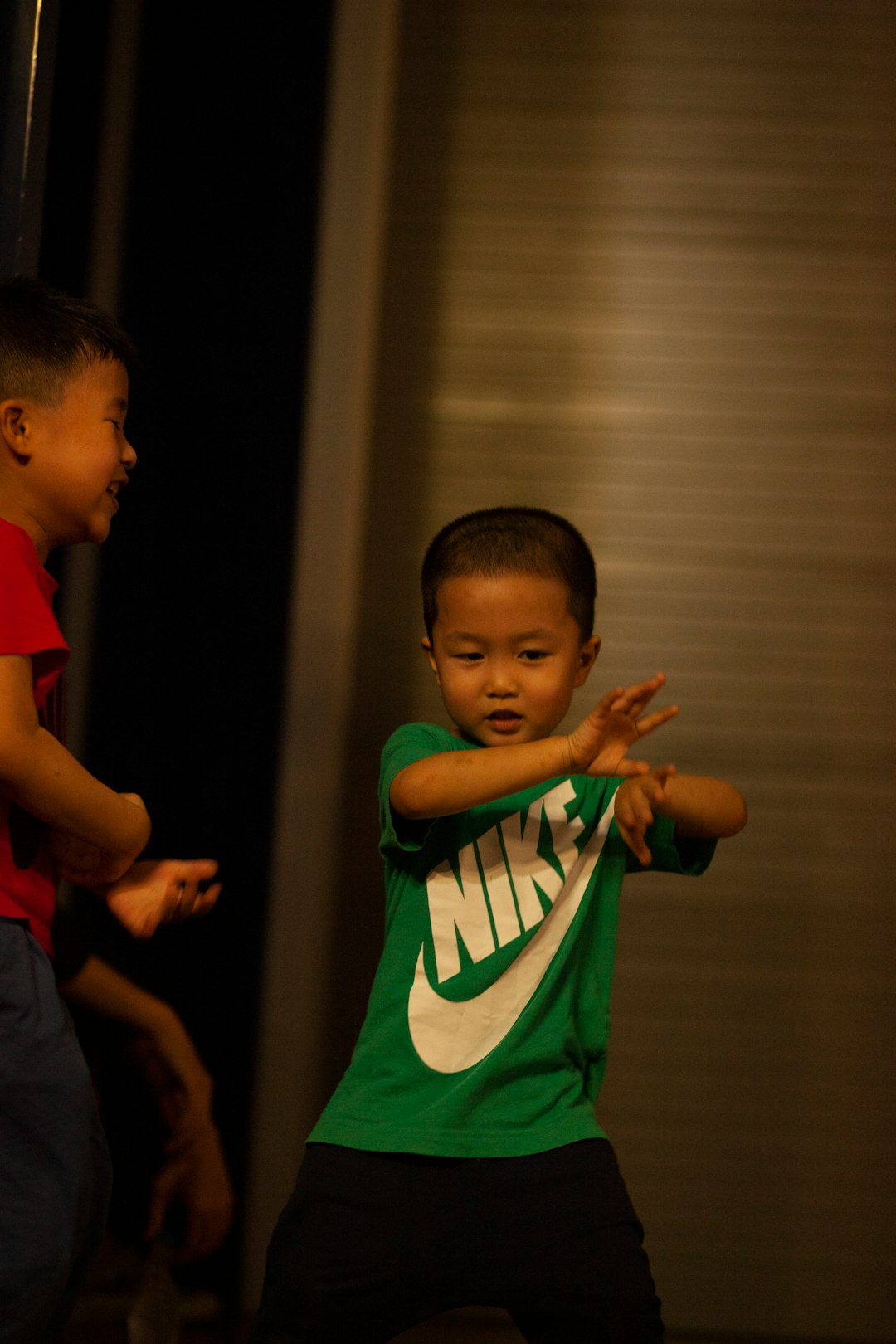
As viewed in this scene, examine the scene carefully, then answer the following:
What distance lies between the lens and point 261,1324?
1.28 meters

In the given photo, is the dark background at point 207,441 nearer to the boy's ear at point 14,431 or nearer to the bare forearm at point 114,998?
the bare forearm at point 114,998

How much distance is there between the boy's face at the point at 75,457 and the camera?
1252 millimetres

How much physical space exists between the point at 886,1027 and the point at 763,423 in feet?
3.26

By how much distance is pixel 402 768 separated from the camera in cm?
135

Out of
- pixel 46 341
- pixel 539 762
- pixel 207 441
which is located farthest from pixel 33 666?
pixel 207 441

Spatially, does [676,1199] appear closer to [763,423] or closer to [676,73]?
[763,423]

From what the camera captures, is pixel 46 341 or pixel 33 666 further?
pixel 46 341

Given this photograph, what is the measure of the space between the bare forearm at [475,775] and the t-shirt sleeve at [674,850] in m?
0.22

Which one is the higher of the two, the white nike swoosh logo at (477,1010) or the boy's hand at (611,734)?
the boy's hand at (611,734)

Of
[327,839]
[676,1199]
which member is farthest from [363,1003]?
[676,1199]

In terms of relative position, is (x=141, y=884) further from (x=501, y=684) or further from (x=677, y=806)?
(x=677, y=806)

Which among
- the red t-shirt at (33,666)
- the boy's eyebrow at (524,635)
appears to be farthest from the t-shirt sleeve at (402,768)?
the red t-shirt at (33,666)

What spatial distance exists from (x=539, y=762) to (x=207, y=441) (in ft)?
3.29

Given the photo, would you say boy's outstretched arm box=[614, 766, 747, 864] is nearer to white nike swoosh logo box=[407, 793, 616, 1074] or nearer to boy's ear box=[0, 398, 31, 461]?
white nike swoosh logo box=[407, 793, 616, 1074]
